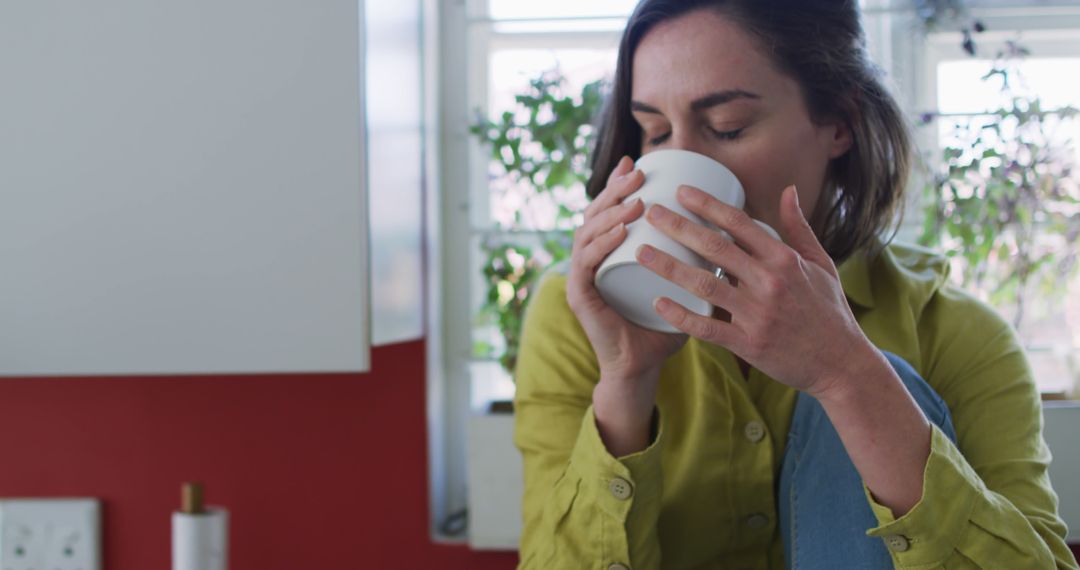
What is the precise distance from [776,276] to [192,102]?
0.72 m

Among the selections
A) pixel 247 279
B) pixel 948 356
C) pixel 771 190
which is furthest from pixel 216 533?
pixel 948 356

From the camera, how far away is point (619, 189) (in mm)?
807

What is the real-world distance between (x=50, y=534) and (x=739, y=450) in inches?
45.6

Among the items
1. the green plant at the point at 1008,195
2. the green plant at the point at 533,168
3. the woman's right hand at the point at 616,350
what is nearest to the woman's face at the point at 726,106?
the woman's right hand at the point at 616,350

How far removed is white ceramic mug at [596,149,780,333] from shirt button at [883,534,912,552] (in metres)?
0.27

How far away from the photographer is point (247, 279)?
115cm

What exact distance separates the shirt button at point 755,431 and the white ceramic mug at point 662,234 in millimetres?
299

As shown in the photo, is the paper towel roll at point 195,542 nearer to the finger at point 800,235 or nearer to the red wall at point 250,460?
the red wall at point 250,460

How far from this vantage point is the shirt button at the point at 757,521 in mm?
1082

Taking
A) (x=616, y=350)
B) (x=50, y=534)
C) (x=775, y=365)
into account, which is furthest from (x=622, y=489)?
(x=50, y=534)

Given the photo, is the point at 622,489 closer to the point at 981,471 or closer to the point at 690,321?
the point at 690,321

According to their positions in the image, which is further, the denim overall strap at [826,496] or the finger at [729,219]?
the denim overall strap at [826,496]

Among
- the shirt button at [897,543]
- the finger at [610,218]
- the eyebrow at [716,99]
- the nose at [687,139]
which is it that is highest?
the eyebrow at [716,99]

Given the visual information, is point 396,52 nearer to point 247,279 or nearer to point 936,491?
point 247,279
